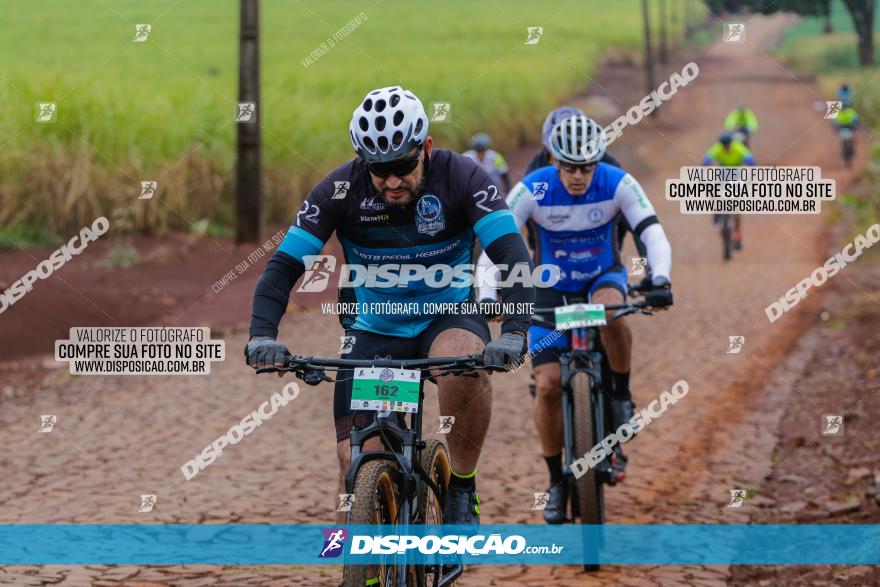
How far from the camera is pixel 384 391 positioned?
4.66m

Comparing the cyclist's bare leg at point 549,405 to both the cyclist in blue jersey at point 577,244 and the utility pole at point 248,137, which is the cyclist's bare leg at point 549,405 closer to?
the cyclist in blue jersey at point 577,244

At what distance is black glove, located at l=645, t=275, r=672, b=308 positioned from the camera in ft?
22.2

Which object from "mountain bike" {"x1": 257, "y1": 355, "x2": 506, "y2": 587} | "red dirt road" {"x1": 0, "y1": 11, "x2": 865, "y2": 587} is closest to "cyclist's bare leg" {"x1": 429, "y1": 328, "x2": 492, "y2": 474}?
"mountain bike" {"x1": 257, "y1": 355, "x2": 506, "y2": 587}

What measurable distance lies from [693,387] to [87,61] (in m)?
18.1

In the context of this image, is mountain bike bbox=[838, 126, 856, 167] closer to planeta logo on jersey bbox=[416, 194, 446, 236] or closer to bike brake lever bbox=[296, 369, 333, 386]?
planeta logo on jersey bbox=[416, 194, 446, 236]

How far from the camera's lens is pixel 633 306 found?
6.82 metres

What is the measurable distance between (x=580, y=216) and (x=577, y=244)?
17 cm

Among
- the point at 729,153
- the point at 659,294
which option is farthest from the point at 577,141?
the point at 729,153

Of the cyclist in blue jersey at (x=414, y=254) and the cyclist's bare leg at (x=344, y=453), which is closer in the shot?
the cyclist's bare leg at (x=344, y=453)

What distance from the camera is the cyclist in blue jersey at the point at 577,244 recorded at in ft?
23.0

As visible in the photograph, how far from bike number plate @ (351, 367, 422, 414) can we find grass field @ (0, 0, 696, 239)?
48.1 ft

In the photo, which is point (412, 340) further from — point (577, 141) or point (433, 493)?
point (577, 141)

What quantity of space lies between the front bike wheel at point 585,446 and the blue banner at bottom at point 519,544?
0.08 meters

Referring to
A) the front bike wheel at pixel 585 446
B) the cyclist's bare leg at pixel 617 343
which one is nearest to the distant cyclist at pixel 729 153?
the cyclist's bare leg at pixel 617 343
